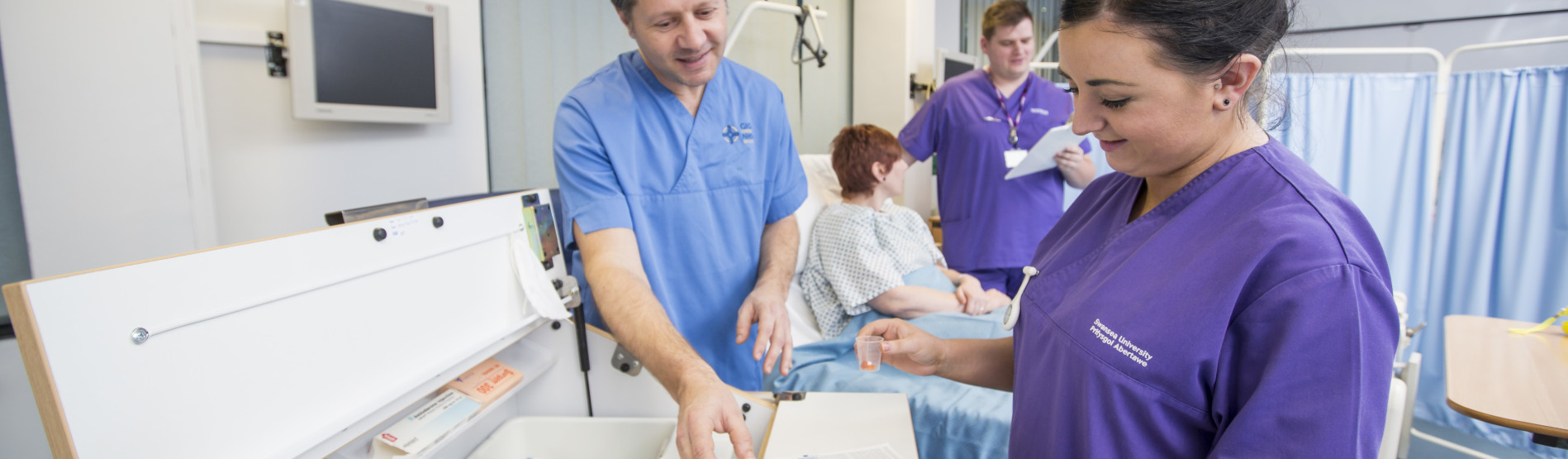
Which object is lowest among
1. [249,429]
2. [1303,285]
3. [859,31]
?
[249,429]

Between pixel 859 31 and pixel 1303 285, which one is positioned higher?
pixel 859 31

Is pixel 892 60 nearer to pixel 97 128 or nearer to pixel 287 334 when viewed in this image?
pixel 97 128

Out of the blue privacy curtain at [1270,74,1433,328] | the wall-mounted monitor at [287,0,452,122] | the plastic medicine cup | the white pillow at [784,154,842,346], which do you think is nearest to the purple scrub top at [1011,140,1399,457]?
the plastic medicine cup

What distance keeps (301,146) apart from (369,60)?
313 millimetres

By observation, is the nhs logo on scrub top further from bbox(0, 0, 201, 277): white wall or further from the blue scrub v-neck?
bbox(0, 0, 201, 277): white wall

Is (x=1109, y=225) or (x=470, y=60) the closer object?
(x=1109, y=225)

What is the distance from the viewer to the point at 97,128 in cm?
140

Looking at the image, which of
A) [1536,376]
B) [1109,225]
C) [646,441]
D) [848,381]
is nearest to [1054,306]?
[1109,225]

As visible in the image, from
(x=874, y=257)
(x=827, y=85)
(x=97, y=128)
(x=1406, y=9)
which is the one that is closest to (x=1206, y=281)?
(x=874, y=257)

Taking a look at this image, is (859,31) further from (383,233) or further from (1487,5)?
(1487,5)

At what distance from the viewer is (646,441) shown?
1116mm

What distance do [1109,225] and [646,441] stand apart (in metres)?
0.78

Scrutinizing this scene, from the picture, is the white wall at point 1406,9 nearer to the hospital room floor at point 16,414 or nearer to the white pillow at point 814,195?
the white pillow at point 814,195

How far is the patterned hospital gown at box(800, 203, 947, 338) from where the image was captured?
1979mm
